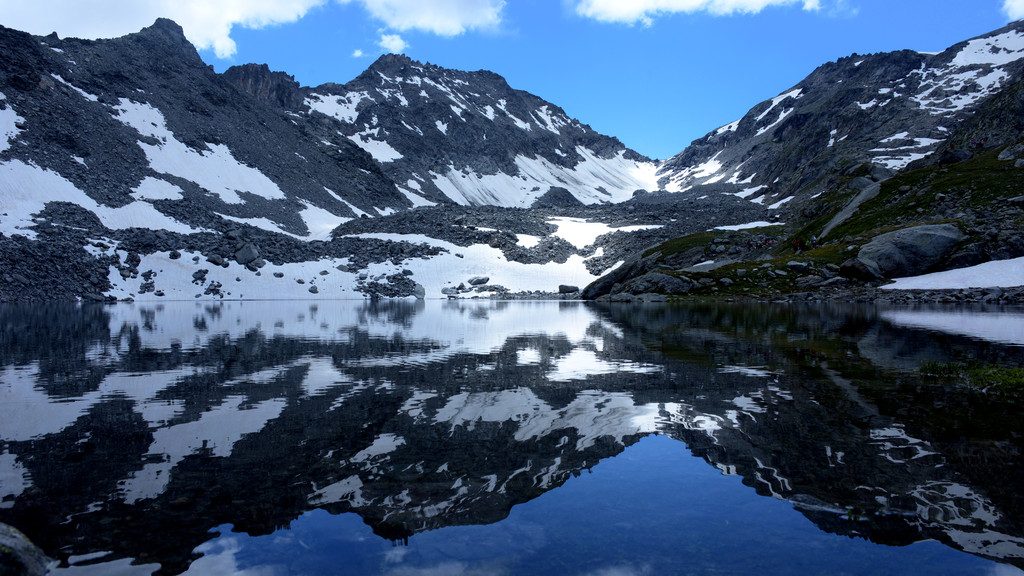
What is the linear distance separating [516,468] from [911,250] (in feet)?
217

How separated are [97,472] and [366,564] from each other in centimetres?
536

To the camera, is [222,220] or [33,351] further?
[222,220]

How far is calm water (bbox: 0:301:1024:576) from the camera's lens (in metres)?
6.00

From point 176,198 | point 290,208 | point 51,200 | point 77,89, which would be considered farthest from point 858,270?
point 77,89

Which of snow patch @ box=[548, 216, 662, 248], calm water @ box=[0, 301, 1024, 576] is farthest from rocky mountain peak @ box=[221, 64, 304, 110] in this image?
calm water @ box=[0, 301, 1024, 576]

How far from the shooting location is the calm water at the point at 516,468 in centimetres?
600

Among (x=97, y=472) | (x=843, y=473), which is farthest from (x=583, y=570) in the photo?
(x=97, y=472)

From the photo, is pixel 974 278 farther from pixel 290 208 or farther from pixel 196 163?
pixel 196 163

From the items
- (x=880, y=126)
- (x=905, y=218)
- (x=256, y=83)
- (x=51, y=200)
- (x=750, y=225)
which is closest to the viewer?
(x=905, y=218)

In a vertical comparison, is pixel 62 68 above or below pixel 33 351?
above

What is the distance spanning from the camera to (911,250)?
59.1 m

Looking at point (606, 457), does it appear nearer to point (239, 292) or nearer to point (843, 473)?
point (843, 473)

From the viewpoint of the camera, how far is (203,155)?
122 metres

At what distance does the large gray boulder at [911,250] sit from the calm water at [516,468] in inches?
1887
